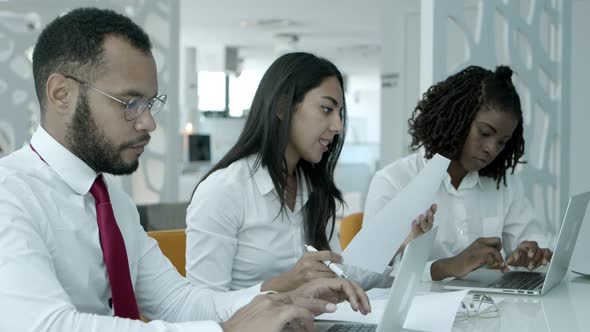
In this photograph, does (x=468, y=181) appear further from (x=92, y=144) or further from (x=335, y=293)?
(x=92, y=144)

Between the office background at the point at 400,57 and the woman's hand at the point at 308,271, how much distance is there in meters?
1.54

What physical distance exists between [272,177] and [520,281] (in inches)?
29.2

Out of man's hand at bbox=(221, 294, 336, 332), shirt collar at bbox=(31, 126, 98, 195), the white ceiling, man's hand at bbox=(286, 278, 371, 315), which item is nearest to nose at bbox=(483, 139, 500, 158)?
man's hand at bbox=(286, 278, 371, 315)

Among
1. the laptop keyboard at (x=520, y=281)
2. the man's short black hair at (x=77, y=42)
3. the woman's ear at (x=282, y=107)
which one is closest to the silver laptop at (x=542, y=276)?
the laptop keyboard at (x=520, y=281)

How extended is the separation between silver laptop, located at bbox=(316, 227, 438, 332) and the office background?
168 cm

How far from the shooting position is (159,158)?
4859mm

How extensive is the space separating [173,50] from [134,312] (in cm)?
364

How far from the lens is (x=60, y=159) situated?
4.29 feet

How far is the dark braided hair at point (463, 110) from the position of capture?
2.41 meters

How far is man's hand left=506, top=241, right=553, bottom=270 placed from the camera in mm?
2150

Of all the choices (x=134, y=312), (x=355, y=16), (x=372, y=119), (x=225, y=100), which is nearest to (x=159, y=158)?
(x=134, y=312)

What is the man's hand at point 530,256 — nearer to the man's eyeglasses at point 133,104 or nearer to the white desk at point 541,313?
the white desk at point 541,313

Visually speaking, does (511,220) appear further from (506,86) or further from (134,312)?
(134,312)

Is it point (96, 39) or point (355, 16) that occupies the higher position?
point (355, 16)
